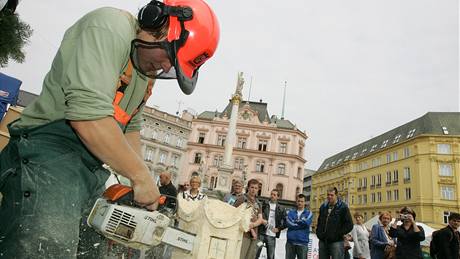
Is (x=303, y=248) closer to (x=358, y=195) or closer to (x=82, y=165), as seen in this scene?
(x=82, y=165)

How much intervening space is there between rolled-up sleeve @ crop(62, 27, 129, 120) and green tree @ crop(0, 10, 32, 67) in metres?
4.25

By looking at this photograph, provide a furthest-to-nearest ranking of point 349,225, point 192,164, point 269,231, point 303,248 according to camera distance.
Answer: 1. point 192,164
2. point 269,231
3. point 303,248
4. point 349,225

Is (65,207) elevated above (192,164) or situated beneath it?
situated beneath

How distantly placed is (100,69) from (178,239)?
4.02ft

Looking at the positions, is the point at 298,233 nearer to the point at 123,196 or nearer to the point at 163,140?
the point at 123,196

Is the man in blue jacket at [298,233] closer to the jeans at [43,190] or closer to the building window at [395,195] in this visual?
the jeans at [43,190]

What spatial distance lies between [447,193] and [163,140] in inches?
1646

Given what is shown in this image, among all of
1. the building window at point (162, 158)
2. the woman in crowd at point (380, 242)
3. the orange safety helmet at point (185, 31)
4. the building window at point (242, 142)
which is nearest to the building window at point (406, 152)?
the building window at point (242, 142)

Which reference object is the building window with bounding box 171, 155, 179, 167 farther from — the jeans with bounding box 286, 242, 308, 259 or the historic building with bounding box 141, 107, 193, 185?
the jeans with bounding box 286, 242, 308, 259

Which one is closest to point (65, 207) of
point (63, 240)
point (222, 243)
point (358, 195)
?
point (63, 240)

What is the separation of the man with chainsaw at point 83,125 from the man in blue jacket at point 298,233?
625 centimetres

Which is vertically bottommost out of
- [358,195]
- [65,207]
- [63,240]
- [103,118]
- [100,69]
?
[63,240]

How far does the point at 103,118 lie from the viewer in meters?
1.27

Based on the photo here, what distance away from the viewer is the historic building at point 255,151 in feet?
164
